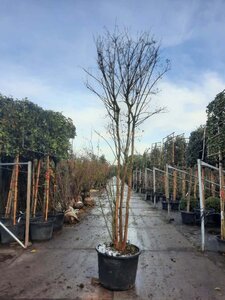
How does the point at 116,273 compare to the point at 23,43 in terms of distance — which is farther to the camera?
the point at 23,43

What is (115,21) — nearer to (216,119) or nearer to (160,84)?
(160,84)

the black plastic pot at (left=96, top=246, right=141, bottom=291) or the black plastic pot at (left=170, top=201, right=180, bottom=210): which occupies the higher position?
the black plastic pot at (left=170, top=201, right=180, bottom=210)

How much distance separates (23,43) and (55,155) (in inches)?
97.4

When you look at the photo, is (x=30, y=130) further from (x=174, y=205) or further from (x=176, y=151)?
(x=176, y=151)

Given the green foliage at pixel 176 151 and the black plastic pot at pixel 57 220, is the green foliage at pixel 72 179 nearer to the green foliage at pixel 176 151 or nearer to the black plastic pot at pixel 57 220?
the black plastic pot at pixel 57 220

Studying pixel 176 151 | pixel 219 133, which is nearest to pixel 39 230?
pixel 219 133

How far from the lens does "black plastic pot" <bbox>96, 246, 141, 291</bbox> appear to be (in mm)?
3121

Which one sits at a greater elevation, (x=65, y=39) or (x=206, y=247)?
(x=65, y=39)

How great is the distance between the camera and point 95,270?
12.4 feet

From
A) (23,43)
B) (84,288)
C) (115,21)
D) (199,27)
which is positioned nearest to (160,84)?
(115,21)

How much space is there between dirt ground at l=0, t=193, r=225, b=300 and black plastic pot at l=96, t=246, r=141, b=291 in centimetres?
8

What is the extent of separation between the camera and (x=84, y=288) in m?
3.20

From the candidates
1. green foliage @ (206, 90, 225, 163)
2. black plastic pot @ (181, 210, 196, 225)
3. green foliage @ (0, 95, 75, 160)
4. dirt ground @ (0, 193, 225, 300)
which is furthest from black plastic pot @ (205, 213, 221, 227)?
green foliage @ (0, 95, 75, 160)

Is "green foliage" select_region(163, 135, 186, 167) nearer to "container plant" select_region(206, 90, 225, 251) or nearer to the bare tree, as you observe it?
"container plant" select_region(206, 90, 225, 251)
